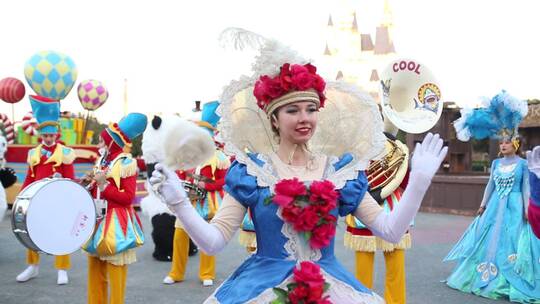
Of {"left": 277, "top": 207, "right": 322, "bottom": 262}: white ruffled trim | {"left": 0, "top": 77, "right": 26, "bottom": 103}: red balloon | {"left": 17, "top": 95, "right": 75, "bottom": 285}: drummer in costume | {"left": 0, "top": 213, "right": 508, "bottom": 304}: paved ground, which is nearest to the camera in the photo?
{"left": 277, "top": 207, "right": 322, "bottom": 262}: white ruffled trim

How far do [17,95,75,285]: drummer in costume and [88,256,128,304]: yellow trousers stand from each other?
179 centimetres

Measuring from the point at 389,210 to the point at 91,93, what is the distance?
14.9 metres

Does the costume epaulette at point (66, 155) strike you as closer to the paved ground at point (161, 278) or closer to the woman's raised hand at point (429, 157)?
the paved ground at point (161, 278)

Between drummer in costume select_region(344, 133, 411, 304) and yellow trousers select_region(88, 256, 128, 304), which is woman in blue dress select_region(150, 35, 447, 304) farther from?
yellow trousers select_region(88, 256, 128, 304)

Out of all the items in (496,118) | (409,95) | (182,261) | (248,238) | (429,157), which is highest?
(409,95)

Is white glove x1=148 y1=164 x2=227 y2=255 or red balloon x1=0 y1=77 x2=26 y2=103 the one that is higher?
red balloon x1=0 y1=77 x2=26 y2=103

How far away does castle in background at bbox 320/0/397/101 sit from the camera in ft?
79.7

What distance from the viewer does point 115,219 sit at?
4371mm

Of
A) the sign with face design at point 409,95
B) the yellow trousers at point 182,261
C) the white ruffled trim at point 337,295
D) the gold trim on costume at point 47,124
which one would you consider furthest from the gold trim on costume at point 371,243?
the gold trim on costume at point 47,124

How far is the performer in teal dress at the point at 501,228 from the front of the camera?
5.62m

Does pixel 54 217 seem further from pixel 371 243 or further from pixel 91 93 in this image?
pixel 91 93

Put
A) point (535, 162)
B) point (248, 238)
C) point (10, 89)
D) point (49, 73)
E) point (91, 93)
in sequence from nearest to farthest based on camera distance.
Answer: point (535, 162) < point (248, 238) < point (49, 73) < point (10, 89) < point (91, 93)

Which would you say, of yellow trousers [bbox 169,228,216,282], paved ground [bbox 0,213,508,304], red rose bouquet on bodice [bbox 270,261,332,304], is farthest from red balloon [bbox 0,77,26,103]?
red rose bouquet on bodice [bbox 270,261,332,304]

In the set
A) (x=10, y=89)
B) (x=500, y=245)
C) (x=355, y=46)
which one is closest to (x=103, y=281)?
(x=500, y=245)
